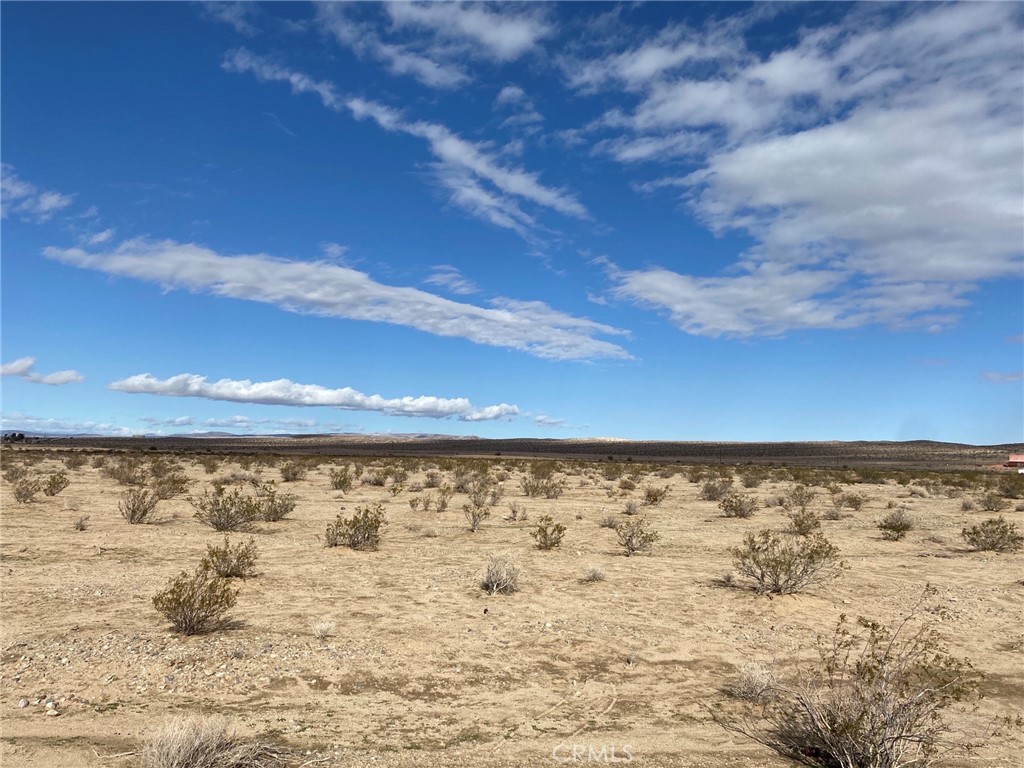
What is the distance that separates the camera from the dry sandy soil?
5.80 m

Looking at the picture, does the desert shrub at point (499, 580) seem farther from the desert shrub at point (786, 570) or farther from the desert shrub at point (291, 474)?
the desert shrub at point (291, 474)

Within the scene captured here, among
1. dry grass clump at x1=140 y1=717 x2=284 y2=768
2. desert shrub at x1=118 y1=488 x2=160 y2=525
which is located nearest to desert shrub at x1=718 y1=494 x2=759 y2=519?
desert shrub at x1=118 y1=488 x2=160 y2=525

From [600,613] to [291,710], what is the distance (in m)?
5.11

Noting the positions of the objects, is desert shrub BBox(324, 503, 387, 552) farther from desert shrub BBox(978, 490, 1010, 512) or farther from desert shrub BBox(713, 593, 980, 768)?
desert shrub BBox(978, 490, 1010, 512)

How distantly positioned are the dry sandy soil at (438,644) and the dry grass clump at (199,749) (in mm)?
428

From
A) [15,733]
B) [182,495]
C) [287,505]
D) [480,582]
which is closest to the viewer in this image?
[15,733]

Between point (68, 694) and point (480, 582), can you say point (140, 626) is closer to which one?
point (68, 694)

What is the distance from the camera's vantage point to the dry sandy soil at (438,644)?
19.0ft

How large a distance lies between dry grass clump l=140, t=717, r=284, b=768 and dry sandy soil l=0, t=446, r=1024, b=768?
43cm

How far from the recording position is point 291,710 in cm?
629

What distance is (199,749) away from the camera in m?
4.87

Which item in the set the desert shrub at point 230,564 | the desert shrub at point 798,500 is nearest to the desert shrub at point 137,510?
the desert shrub at point 230,564

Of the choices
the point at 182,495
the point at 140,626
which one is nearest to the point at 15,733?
the point at 140,626

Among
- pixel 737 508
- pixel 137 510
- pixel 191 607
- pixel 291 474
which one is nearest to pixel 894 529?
pixel 737 508
